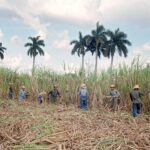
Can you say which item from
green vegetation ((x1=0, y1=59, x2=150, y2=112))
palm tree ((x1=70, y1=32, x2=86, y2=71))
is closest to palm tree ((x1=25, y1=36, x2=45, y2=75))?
palm tree ((x1=70, y1=32, x2=86, y2=71))

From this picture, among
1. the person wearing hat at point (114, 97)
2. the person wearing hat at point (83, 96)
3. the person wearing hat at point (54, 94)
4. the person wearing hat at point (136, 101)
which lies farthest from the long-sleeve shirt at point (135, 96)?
the person wearing hat at point (54, 94)

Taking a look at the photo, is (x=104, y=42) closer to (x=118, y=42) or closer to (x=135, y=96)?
(x=118, y=42)

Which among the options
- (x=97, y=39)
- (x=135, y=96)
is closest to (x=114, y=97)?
(x=135, y=96)

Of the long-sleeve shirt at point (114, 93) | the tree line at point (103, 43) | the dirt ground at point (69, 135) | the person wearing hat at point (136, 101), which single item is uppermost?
the tree line at point (103, 43)

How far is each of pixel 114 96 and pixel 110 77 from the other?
1.84 meters

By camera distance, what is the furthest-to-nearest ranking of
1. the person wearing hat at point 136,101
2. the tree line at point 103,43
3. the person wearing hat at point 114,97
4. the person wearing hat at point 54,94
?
1. the tree line at point 103,43
2. the person wearing hat at point 54,94
3. the person wearing hat at point 114,97
4. the person wearing hat at point 136,101

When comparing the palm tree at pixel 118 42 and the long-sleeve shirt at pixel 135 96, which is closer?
the long-sleeve shirt at pixel 135 96

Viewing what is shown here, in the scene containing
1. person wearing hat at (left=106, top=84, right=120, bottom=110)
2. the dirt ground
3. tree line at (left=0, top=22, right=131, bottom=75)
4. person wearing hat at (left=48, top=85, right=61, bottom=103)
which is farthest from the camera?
tree line at (left=0, top=22, right=131, bottom=75)

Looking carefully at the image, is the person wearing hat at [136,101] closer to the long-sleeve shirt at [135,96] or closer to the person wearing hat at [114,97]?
the long-sleeve shirt at [135,96]

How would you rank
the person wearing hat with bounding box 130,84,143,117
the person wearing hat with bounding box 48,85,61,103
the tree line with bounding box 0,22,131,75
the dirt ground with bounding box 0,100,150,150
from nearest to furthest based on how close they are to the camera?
the dirt ground with bounding box 0,100,150,150
the person wearing hat with bounding box 130,84,143,117
the person wearing hat with bounding box 48,85,61,103
the tree line with bounding box 0,22,131,75

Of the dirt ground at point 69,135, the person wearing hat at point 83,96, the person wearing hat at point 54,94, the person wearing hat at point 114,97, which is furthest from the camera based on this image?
the person wearing hat at point 54,94

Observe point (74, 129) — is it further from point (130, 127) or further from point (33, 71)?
point (33, 71)

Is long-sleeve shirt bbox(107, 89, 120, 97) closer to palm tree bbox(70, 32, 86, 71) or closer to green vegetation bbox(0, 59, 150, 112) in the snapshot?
green vegetation bbox(0, 59, 150, 112)

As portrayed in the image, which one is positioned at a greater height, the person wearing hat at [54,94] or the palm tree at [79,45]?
the palm tree at [79,45]
